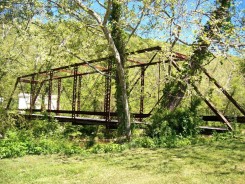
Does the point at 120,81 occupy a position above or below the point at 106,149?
above

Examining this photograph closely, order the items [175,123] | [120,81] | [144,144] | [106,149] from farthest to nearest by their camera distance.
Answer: [175,123] < [120,81] < [144,144] < [106,149]

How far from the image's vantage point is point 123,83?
37.0 ft

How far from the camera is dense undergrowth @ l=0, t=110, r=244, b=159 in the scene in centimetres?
909

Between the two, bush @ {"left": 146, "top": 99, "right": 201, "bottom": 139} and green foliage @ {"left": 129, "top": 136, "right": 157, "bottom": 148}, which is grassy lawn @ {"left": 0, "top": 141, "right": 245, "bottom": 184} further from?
bush @ {"left": 146, "top": 99, "right": 201, "bottom": 139}

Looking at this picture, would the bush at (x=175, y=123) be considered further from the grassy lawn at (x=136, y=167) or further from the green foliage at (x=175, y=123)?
the grassy lawn at (x=136, y=167)

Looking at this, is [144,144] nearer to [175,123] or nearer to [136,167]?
[175,123]

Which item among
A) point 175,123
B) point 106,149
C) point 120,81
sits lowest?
point 106,149

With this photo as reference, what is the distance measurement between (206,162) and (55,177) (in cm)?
346

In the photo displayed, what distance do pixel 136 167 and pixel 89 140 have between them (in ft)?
15.4

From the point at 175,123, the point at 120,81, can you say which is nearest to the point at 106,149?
the point at 120,81

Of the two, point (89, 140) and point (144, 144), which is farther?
point (89, 140)

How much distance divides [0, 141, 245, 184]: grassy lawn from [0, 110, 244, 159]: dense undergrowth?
50 centimetres

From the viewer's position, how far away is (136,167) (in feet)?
23.5

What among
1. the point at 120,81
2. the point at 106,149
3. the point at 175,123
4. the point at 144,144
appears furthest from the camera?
the point at 175,123
